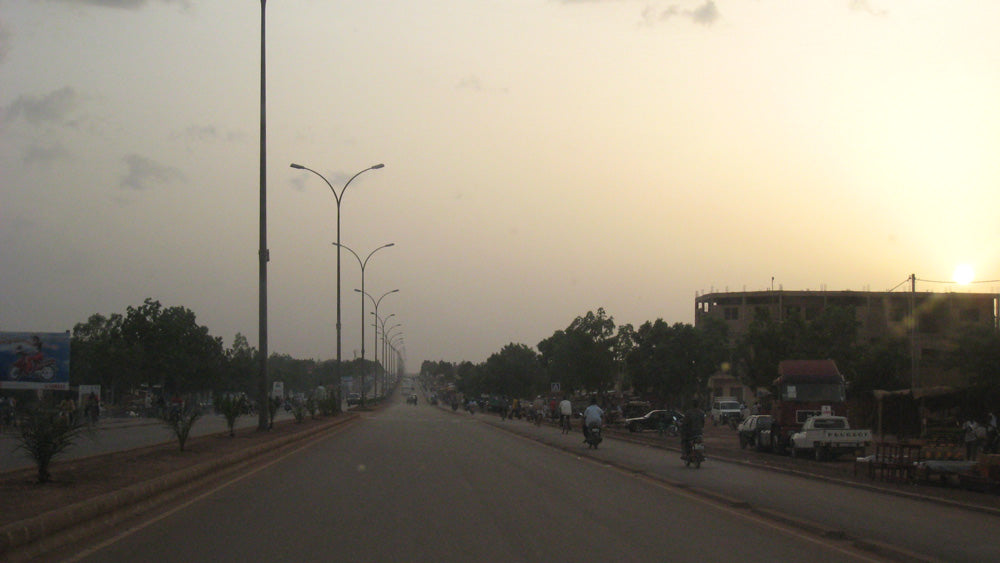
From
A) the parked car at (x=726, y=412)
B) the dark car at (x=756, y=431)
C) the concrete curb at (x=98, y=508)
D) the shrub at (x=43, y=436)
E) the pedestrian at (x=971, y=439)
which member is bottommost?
the parked car at (x=726, y=412)

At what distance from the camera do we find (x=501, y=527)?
13406 millimetres

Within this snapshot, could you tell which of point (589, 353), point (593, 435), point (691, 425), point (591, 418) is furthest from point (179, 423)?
point (589, 353)

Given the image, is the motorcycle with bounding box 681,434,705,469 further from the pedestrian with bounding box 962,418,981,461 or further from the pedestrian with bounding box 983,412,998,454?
the pedestrian with bounding box 962,418,981,461

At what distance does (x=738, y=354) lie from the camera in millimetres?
69812

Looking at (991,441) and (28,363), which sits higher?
(28,363)

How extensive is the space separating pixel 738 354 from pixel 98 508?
60355 mm

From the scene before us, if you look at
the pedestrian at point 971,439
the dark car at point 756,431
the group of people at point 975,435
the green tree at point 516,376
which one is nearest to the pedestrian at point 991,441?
the group of people at point 975,435

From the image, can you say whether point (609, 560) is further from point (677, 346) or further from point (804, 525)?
point (677, 346)

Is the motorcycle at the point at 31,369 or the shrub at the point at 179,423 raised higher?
the motorcycle at the point at 31,369

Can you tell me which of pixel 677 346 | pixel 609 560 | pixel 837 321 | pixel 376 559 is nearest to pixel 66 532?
pixel 376 559

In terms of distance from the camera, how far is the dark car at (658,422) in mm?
50900

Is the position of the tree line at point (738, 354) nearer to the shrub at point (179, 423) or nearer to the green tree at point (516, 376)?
the shrub at point (179, 423)

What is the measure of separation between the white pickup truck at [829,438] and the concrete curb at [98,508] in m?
18.3

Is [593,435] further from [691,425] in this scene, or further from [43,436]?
[43,436]
